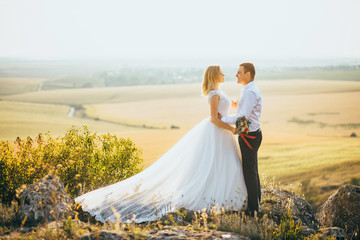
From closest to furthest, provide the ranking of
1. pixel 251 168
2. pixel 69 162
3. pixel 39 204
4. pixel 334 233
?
pixel 39 204, pixel 334 233, pixel 251 168, pixel 69 162

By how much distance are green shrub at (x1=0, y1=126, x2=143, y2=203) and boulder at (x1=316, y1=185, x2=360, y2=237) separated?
4266mm

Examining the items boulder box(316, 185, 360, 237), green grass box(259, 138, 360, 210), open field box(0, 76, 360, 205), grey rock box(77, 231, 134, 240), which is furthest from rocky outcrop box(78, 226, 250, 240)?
open field box(0, 76, 360, 205)

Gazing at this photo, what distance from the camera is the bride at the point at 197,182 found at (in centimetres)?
546

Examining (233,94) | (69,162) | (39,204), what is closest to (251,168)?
(39,204)

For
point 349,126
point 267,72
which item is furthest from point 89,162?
point 267,72

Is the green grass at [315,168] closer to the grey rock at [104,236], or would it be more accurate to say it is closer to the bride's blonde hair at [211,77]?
the bride's blonde hair at [211,77]

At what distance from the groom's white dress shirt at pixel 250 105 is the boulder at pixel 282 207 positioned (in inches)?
64.6

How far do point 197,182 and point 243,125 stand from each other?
1210 millimetres

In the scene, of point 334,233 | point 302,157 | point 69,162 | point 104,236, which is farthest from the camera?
point 302,157

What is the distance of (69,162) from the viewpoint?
661 cm

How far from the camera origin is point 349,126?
69.3 ft

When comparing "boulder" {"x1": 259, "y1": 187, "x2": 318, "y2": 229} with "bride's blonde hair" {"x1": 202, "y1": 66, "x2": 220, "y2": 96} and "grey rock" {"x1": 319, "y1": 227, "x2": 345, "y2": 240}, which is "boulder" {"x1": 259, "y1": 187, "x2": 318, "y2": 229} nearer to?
"grey rock" {"x1": 319, "y1": 227, "x2": 345, "y2": 240}

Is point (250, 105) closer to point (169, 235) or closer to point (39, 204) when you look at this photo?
point (169, 235)

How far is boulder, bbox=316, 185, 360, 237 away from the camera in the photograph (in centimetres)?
629
